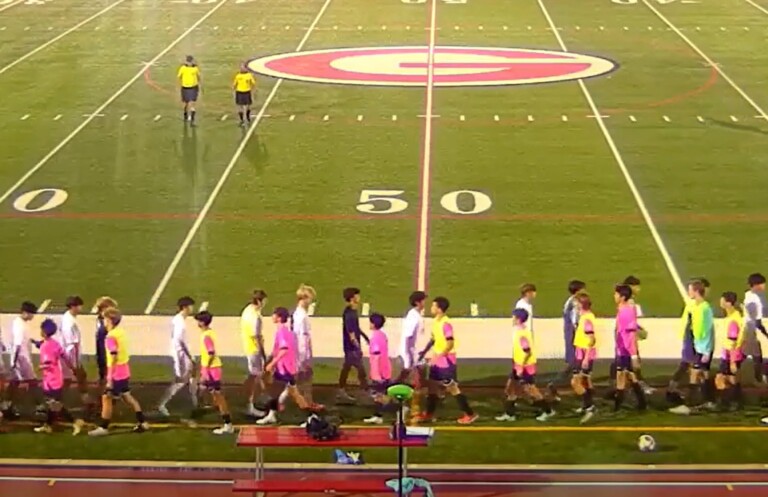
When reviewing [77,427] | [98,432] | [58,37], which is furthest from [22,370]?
[58,37]

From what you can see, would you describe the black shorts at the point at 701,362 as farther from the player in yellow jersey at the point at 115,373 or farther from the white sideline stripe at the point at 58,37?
the white sideline stripe at the point at 58,37

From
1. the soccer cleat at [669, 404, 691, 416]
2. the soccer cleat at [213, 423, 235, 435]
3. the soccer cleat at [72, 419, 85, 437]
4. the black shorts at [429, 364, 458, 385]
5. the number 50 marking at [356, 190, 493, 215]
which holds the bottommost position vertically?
the soccer cleat at [72, 419, 85, 437]

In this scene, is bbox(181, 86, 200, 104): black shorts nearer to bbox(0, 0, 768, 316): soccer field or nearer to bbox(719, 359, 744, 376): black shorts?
bbox(0, 0, 768, 316): soccer field

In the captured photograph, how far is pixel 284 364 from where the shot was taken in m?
12.4

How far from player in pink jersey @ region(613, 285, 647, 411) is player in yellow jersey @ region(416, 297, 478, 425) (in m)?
1.41

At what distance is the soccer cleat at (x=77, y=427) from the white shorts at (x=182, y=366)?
97 cm

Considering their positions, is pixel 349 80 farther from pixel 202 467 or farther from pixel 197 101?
pixel 202 467

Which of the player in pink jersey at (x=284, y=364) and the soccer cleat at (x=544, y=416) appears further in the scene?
the soccer cleat at (x=544, y=416)

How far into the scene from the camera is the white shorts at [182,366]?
1262 centimetres

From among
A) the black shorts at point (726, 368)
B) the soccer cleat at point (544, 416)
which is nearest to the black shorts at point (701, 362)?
the black shorts at point (726, 368)

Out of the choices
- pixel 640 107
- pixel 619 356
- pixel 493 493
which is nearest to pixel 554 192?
pixel 640 107

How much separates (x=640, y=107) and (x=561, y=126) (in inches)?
90.3

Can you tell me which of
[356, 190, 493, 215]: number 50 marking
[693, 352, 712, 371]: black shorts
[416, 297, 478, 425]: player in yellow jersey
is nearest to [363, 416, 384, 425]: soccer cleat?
[416, 297, 478, 425]: player in yellow jersey

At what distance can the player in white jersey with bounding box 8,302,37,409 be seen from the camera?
1255cm
